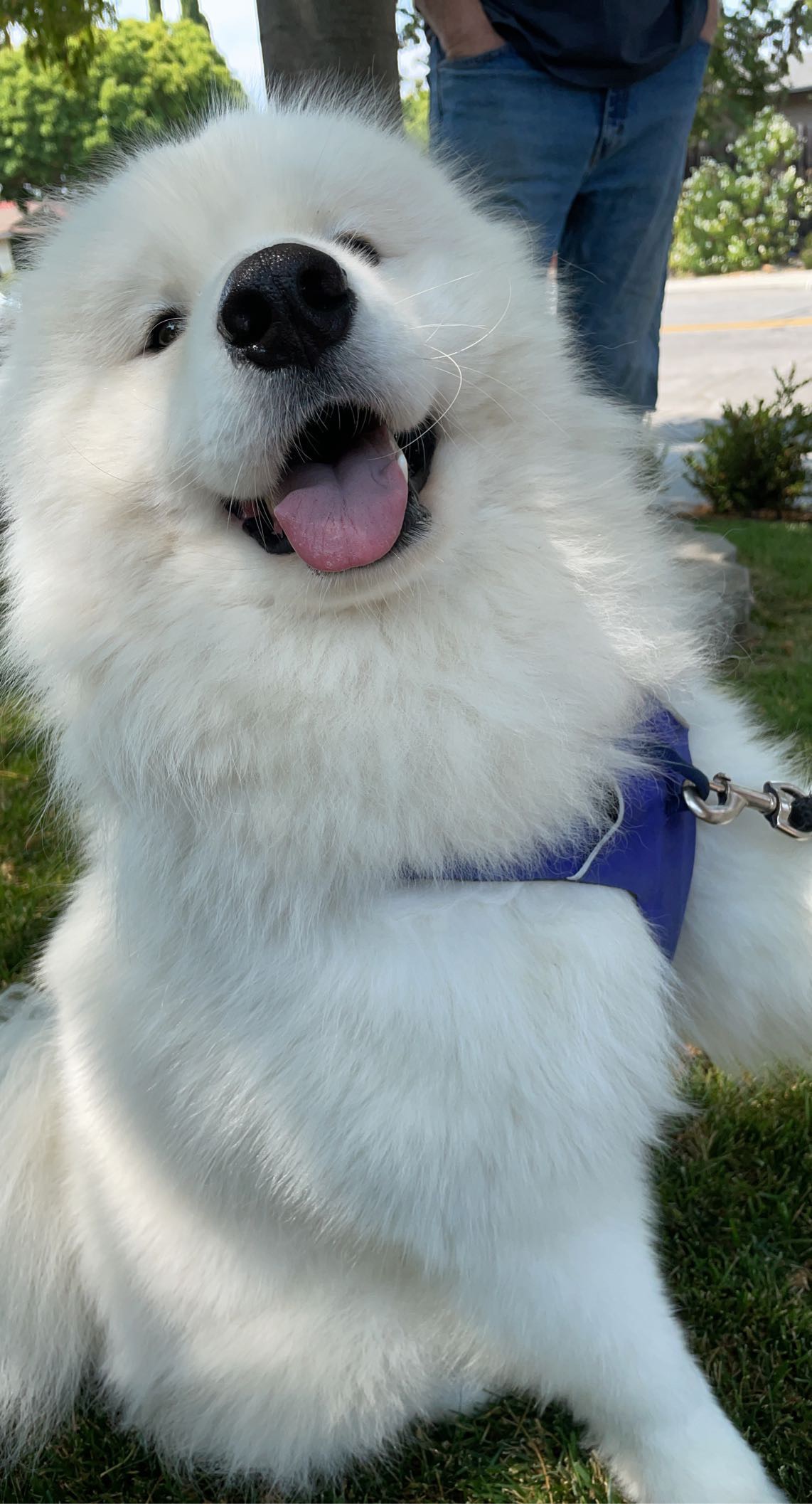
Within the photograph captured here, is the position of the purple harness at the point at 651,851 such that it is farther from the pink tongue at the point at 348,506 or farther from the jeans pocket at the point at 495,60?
the jeans pocket at the point at 495,60

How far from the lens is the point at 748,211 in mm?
23281

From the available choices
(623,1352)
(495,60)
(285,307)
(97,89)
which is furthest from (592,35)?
(97,89)

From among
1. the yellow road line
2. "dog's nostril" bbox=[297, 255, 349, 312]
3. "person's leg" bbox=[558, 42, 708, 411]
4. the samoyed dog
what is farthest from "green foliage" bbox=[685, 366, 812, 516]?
the yellow road line

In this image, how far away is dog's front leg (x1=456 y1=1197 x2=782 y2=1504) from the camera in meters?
1.32

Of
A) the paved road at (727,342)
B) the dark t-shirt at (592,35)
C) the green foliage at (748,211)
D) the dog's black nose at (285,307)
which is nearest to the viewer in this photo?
the dog's black nose at (285,307)

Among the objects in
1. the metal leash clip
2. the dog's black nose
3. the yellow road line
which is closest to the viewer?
the dog's black nose

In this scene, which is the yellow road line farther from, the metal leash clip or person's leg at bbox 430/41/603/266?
the metal leash clip

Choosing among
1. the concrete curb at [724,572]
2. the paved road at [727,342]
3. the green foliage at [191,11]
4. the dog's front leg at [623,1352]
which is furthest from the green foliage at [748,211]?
the dog's front leg at [623,1352]

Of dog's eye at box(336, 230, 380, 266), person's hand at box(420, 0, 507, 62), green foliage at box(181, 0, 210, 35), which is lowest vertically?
dog's eye at box(336, 230, 380, 266)

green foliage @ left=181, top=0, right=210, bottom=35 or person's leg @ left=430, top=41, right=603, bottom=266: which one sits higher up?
green foliage @ left=181, top=0, right=210, bottom=35

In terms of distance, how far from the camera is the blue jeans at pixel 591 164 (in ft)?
8.41

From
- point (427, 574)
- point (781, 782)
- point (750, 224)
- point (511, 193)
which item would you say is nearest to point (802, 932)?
point (781, 782)

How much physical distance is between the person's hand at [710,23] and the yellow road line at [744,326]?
12.6m

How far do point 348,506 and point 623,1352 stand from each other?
1.13 m
